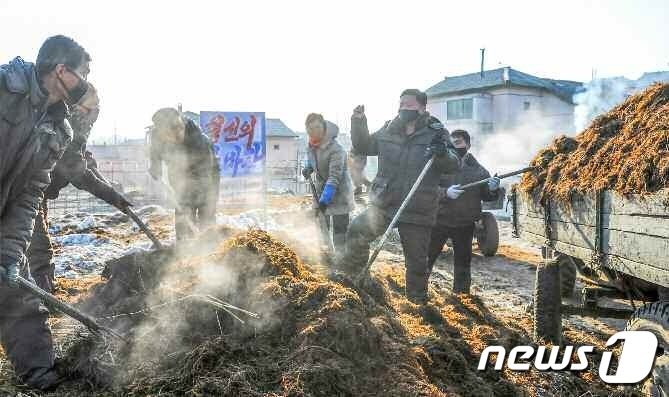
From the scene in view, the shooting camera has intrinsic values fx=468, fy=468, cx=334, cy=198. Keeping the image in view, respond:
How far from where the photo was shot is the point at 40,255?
5.01m

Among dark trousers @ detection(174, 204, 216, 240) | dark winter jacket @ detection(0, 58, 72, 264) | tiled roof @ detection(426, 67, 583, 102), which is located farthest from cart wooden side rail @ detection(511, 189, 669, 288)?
tiled roof @ detection(426, 67, 583, 102)

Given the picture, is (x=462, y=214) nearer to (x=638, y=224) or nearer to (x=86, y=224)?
(x=638, y=224)

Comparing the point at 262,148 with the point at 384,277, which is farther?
the point at 262,148

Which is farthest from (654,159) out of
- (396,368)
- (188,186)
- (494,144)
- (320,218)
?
(494,144)

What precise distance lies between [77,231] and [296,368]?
8815mm

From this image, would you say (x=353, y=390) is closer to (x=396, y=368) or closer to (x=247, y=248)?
(x=396, y=368)

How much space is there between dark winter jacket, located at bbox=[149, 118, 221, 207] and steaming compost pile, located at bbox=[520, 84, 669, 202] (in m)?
4.08

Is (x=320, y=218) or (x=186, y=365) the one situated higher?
(x=320, y=218)

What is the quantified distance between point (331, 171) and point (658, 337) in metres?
3.89

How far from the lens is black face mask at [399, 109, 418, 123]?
4.76 m

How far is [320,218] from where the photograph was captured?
22.6 feet

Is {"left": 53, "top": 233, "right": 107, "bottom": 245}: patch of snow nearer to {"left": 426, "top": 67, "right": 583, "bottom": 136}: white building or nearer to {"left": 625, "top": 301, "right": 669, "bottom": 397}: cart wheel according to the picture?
{"left": 625, "top": 301, "right": 669, "bottom": 397}: cart wheel

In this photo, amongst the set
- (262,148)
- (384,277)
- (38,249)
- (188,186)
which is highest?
(262,148)

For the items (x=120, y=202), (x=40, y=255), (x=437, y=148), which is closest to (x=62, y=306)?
(x=120, y=202)
